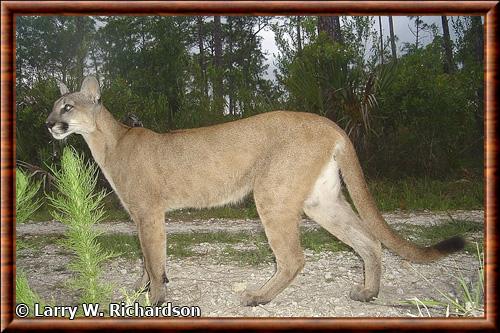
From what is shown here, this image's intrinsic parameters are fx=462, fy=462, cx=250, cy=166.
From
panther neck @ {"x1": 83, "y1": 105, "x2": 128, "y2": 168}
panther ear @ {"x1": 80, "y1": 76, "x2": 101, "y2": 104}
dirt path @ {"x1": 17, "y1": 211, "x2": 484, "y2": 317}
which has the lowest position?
dirt path @ {"x1": 17, "y1": 211, "x2": 484, "y2": 317}

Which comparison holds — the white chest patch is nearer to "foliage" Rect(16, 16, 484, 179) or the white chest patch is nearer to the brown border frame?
the brown border frame

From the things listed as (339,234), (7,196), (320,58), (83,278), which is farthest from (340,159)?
(320,58)

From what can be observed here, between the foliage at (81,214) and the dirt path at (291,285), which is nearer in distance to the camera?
the foliage at (81,214)

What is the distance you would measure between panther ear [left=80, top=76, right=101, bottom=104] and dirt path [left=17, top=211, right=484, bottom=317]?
171cm

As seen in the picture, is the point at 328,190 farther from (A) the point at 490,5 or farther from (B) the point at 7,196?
(B) the point at 7,196

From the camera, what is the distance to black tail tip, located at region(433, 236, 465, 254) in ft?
11.1

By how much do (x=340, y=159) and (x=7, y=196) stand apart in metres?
2.50

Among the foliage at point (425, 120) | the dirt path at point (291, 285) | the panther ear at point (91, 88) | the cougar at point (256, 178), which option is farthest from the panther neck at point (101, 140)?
the foliage at point (425, 120)

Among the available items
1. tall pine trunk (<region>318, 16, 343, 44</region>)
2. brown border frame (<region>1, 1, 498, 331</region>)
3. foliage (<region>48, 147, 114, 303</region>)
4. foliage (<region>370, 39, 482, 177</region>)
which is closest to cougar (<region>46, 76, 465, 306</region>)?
foliage (<region>48, 147, 114, 303</region>)

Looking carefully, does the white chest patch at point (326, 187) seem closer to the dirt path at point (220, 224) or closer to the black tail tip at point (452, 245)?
the black tail tip at point (452, 245)

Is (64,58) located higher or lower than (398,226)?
higher

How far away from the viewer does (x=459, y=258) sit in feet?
15.2

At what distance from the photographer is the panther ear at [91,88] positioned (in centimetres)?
443

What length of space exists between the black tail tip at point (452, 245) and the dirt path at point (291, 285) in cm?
35
